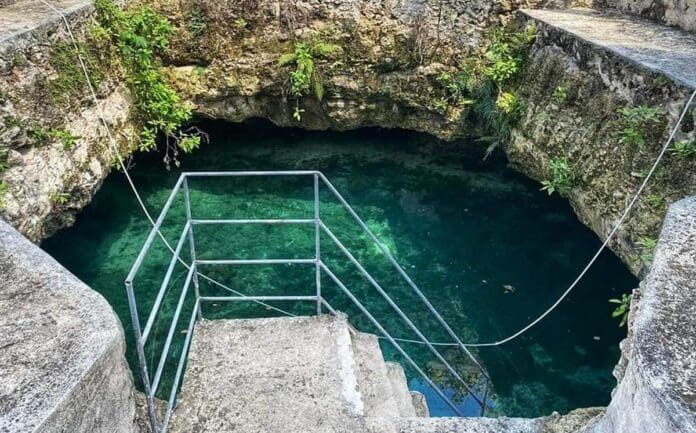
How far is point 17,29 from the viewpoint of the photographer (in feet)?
15.5

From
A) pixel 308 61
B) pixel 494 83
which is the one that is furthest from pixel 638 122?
pixel 308 61

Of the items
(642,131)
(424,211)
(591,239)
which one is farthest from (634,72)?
(424,211)

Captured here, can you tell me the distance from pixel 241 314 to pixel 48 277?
3.87 metres

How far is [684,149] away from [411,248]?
402cm

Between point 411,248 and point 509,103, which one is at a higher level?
point 509,103

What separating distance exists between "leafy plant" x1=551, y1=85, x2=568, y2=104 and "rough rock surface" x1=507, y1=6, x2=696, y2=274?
0.03m

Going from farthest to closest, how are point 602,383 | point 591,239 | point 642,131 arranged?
point 591,239, point 602,383, point 642,131

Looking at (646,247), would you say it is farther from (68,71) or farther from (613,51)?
(68,71)

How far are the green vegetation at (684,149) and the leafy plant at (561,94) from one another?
1.64 m

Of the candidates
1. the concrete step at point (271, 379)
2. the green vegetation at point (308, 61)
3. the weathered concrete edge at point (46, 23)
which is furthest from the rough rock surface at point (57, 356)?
the green vegetation at point (308, 61)

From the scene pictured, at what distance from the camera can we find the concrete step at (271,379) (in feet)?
9.75

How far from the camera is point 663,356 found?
2.04 meters

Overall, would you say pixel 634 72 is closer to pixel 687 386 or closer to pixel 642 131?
pixel 642 131

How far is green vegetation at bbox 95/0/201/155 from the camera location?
241 inches
